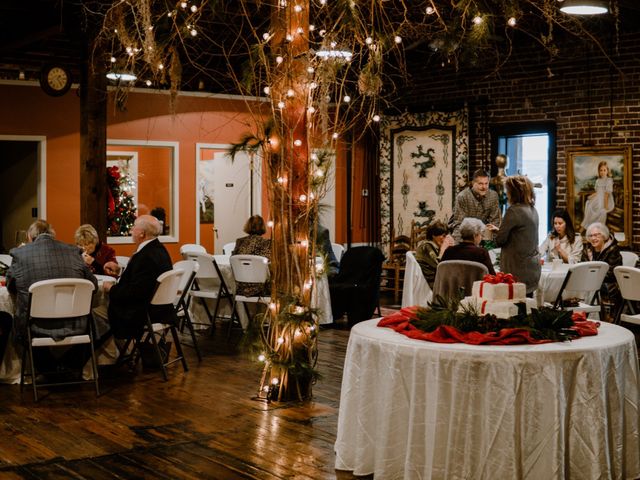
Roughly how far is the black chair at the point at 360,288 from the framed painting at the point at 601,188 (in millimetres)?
2980

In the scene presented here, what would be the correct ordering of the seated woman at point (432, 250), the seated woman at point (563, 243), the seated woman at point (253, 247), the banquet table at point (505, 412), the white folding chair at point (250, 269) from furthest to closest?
the seated woman at point (563, 243)
the seated woman at point (253, 247)
the white folding chair at point (250, 269)
the seated woman at point (432, 250)
the banquet table at point (505, 412)

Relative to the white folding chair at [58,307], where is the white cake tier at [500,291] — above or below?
above

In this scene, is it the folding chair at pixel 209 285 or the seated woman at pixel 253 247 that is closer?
the seated woman at pixel 253 247

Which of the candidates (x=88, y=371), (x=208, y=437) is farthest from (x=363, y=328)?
(x=88, y=371)

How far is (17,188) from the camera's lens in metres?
13.5

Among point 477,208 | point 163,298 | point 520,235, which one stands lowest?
point 163,298

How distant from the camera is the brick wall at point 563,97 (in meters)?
11.1

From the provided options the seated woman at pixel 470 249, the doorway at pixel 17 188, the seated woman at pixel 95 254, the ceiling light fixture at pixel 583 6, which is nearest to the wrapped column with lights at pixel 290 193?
the seated woman at pixel 470 249

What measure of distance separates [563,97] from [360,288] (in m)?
3.94

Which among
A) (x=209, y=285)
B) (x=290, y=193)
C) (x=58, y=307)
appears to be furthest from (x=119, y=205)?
(x=290, y=193)

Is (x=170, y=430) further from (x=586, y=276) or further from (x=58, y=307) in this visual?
(x=586, y=276)

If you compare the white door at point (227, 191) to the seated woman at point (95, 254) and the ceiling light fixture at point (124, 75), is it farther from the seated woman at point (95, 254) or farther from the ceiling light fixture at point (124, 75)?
the seated woman at point (95, 254)

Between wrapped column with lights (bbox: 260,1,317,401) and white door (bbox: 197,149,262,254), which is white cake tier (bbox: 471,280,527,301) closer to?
wrapped column with lights (bbox: 260,1,317,401)

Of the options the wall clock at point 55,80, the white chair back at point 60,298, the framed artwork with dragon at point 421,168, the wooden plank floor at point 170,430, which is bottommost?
the wooden plank floor at point 170,430
